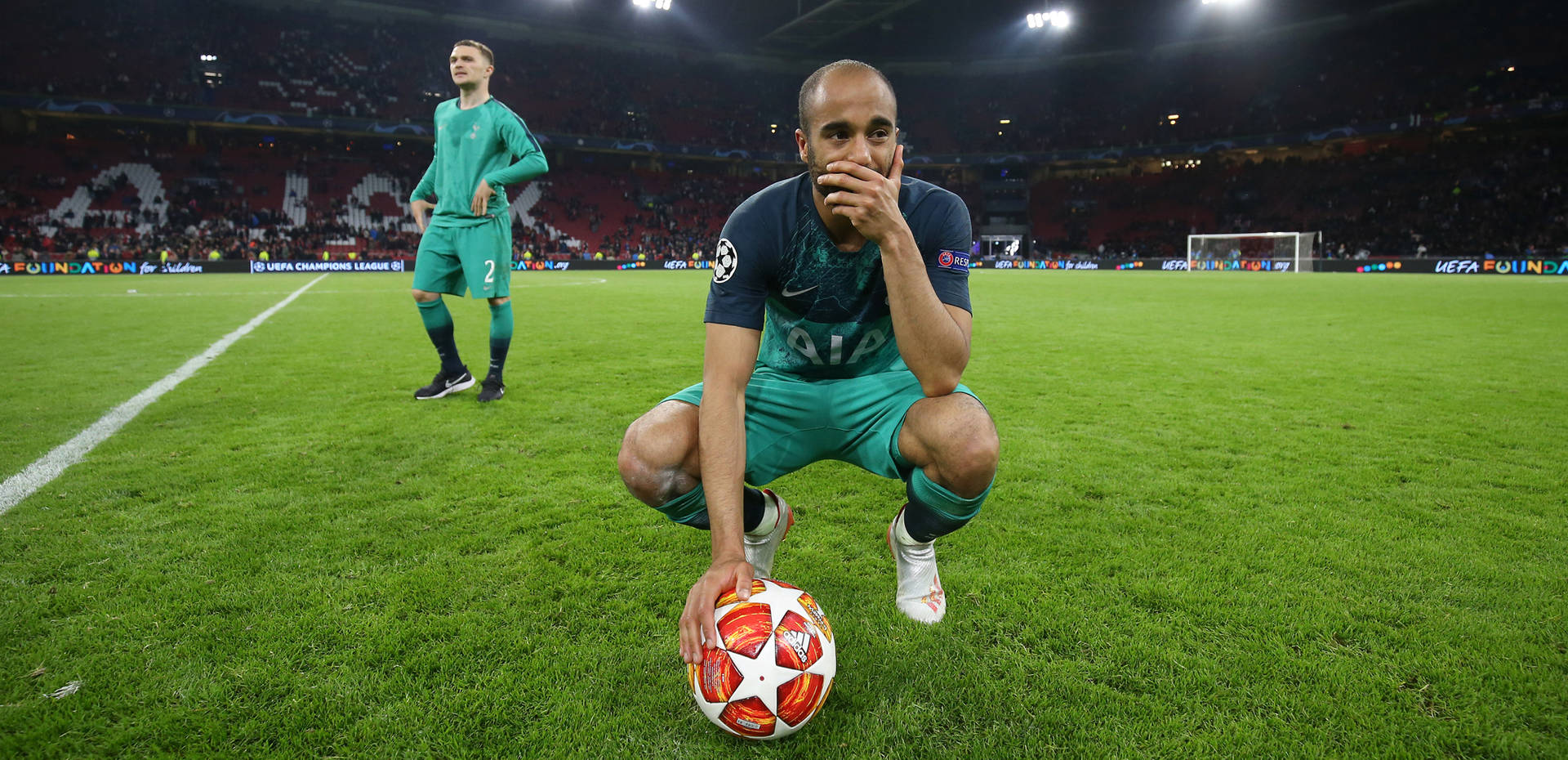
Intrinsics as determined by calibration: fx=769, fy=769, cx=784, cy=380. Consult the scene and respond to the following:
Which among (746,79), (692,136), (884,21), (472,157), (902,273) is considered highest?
(884,21)

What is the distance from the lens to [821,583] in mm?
2410

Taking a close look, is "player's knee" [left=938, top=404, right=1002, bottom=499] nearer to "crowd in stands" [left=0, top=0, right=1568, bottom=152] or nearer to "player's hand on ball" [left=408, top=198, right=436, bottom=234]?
"player's hand on ball" [left=408, top=198, right=436, bottom=234]

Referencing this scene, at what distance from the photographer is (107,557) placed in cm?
249

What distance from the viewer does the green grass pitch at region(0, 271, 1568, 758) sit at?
1687 millimetres

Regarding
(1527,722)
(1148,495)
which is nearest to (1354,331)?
(1148,495)

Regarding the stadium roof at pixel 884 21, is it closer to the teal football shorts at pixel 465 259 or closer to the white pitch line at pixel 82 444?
the teal football shorts at pixel 465 259

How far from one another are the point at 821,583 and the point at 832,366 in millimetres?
683

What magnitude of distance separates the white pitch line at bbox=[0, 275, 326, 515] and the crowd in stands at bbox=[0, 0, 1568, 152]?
34548mm

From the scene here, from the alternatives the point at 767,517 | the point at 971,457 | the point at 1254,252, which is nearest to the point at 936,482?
the point at 971,457

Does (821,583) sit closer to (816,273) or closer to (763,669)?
(763,669)

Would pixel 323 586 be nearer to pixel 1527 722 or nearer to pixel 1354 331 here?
pixel 1527 722

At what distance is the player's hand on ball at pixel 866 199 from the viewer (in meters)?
1.78

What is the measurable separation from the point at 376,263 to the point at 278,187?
8.43 meters

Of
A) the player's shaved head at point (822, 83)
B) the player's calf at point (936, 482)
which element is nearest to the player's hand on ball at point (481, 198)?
the player's shaved head at point (822, 83)
